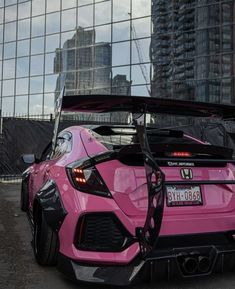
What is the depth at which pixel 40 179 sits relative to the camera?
19.5 ft

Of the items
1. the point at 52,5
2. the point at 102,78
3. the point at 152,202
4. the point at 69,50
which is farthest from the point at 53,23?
the point at 152,202

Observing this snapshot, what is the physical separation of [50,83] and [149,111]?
30.1 m

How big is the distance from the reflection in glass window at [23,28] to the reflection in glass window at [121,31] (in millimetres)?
8074

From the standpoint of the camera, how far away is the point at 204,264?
4.19 m

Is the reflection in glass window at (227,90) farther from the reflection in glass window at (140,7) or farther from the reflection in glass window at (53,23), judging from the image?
the reflection in glass window at (53,23)

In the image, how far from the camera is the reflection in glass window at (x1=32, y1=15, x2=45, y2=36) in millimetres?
35875

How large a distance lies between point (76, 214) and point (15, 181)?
1138cm

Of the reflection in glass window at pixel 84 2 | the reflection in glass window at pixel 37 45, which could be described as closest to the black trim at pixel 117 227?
the reflection in glass window at pixel 84 2

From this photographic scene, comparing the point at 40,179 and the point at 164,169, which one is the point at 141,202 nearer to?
the point at 164,169

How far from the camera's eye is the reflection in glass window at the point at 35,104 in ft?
115

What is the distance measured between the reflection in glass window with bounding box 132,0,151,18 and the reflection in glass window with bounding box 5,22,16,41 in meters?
10.8

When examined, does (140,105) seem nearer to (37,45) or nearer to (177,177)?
(177,177)

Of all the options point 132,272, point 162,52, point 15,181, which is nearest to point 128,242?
point 132,272

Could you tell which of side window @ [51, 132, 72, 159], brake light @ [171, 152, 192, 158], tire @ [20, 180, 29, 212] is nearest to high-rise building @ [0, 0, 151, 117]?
tire @ [20, 180, 29, 212]
